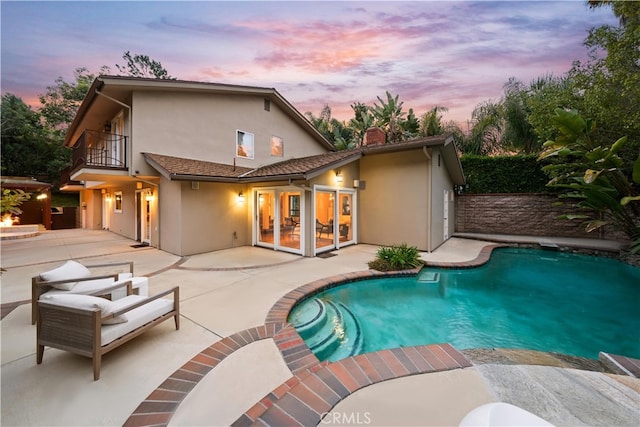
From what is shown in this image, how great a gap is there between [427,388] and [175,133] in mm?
11994

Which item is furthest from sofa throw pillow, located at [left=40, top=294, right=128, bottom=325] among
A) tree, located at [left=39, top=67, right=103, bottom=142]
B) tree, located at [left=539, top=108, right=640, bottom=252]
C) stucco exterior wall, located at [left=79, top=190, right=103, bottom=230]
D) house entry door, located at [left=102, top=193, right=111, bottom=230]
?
tree, located at [left=39, top=67, right=103, bottom=142]

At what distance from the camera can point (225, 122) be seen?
39.3 ft

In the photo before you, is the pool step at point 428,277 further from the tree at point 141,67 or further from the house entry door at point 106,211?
the tree at point 141,67

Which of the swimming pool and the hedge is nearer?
the swimming pool

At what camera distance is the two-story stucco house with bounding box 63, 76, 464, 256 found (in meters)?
9.38

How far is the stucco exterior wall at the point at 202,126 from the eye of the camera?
Answer: 992 cm

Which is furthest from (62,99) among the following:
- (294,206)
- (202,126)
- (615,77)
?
(615,77)

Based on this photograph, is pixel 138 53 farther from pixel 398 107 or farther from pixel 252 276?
pixel 252 276

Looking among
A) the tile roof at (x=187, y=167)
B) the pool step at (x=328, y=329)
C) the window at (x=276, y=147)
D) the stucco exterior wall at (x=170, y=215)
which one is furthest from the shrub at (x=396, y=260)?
the window at (x=276, y=147)

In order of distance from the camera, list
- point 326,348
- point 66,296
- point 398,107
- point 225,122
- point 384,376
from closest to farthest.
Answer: point 384,376
point 66,296
point 326,348
point 225,122
point 398,107

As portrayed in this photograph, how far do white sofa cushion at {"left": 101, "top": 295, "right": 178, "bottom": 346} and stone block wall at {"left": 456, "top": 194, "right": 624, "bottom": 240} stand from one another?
1663 cm

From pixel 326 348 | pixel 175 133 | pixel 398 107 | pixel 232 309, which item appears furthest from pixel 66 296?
pixel 398 107

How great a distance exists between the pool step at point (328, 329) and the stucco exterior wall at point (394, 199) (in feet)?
19.6

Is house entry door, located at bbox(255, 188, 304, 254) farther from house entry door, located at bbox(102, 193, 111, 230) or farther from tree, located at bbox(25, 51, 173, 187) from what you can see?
tree, located at bbox(25, 51, 173, 187)
